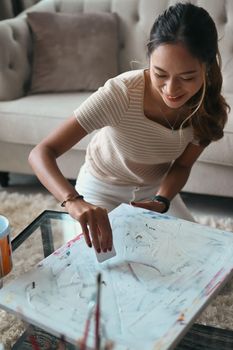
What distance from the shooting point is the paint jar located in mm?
1096

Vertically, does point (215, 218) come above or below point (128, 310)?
below

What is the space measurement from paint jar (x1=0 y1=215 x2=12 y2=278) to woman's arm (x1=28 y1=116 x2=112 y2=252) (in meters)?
0.14

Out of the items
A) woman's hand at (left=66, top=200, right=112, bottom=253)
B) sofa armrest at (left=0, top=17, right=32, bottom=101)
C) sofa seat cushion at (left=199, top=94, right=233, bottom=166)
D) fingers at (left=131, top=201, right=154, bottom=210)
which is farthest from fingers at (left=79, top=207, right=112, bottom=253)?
sofa armrest at (left=0, top=17, right=32, bottom=101)

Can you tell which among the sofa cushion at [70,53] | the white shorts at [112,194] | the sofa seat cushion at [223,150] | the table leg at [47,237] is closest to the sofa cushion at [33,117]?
the sofa cushion at [70,53]

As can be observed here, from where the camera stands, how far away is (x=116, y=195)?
1482 millimetres

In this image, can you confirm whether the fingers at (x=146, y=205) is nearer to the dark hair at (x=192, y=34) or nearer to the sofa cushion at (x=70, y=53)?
the dark hair at (x=192, y=34)

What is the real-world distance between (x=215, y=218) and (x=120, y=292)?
113 cm

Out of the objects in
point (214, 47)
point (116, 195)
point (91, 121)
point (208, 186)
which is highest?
point (214, 47)

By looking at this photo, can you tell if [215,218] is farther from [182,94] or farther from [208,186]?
[182,94]

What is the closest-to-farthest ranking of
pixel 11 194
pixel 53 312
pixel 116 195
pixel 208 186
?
pixel 53 312 → pixel 116 195 → pixel 208 186 → pixel 11 194

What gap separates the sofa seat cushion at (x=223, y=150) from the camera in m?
1.83

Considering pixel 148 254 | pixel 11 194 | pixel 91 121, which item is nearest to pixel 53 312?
pixel 148 254

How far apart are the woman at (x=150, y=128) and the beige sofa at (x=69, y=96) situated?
0.48 meters

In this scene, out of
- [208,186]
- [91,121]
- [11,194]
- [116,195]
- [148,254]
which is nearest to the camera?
[148,254]
